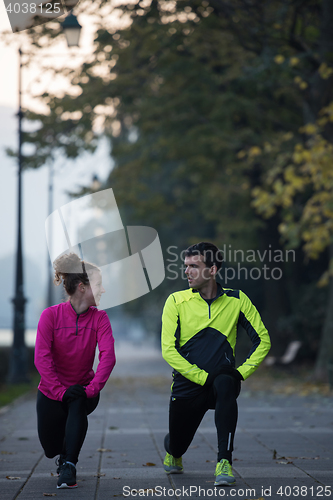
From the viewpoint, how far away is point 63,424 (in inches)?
188

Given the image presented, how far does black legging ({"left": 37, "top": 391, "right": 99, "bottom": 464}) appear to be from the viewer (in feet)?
14.9

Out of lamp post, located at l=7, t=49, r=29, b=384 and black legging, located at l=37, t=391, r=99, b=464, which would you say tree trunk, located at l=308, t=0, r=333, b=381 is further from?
black legging, located at l=37, t=391, r=99, b=464

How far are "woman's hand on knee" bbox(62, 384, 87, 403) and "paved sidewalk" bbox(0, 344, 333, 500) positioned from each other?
642mm

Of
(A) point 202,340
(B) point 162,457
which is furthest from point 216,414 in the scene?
(B) point 162,457

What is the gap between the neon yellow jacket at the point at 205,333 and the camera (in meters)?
4.77

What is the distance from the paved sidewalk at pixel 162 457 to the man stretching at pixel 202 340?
21.1 inches

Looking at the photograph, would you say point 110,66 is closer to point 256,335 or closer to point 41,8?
point 41,8

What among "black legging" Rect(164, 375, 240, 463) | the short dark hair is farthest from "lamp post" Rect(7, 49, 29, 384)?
the short dark hair

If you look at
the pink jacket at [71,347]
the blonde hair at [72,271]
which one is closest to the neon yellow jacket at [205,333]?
the pink jacket at [71,347]

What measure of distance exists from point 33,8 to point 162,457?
9422 mm

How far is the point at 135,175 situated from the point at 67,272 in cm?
1608

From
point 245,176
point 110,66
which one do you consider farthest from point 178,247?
point 110,66

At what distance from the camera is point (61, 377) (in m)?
4.79

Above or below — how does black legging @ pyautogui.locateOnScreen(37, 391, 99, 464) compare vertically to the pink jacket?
below
